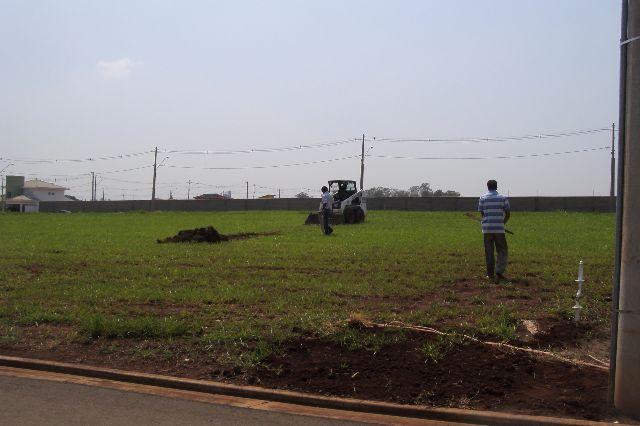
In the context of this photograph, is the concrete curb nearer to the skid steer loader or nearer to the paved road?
the paved road

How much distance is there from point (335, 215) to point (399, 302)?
23.3 m

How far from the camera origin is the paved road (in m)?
5.59

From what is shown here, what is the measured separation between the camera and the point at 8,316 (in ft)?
30.9

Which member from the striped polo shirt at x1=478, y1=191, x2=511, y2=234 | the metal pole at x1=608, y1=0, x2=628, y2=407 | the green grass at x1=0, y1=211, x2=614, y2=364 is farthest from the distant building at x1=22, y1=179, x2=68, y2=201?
the metal pole at x1=608, y1=0, x2=628, y2=407

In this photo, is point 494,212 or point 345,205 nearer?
point 494,212

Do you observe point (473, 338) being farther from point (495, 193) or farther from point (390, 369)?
point (495, 193)

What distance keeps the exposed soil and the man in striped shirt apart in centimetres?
419

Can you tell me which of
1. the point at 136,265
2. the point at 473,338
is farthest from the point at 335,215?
the point at 473,338

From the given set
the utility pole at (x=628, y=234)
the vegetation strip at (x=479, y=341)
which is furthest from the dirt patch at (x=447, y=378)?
the utility pole at (x=628, y=234)

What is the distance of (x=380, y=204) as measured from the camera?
57250 mm

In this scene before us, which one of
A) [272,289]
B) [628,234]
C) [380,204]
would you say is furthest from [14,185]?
[628,234]

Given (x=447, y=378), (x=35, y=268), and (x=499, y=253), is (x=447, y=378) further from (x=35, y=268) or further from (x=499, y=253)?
(x=35, y=268)

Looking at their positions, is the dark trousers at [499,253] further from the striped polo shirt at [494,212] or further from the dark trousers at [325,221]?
the dark trousers at [325,221]

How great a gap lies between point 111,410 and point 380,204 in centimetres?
5190
